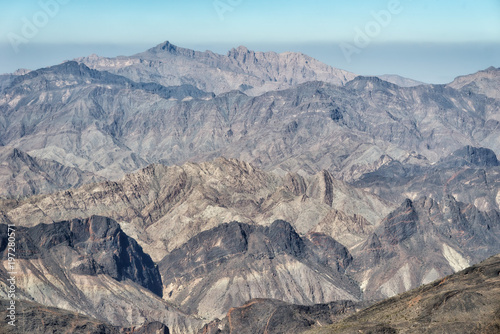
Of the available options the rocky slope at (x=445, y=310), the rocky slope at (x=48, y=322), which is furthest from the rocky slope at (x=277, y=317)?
the rocky slope at (x=445, y=310)

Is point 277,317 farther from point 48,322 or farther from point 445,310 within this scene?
point 445,310

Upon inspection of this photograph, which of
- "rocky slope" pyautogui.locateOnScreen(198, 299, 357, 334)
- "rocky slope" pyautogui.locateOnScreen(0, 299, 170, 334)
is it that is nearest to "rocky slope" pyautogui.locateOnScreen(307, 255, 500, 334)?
"rocky slope" pyautogui.locateOnScreen(198, 299, 357, 334)

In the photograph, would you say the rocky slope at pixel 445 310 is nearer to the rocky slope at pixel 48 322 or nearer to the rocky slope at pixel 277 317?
the rocky slope at pixel 277 317

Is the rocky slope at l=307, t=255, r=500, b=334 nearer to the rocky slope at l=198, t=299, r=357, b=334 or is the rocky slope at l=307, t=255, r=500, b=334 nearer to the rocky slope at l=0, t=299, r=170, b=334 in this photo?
the rocky slope at l=198, t=299, r=357, b=334

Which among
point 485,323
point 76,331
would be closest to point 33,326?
point 76,331

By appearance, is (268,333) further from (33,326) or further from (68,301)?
(68,301)
